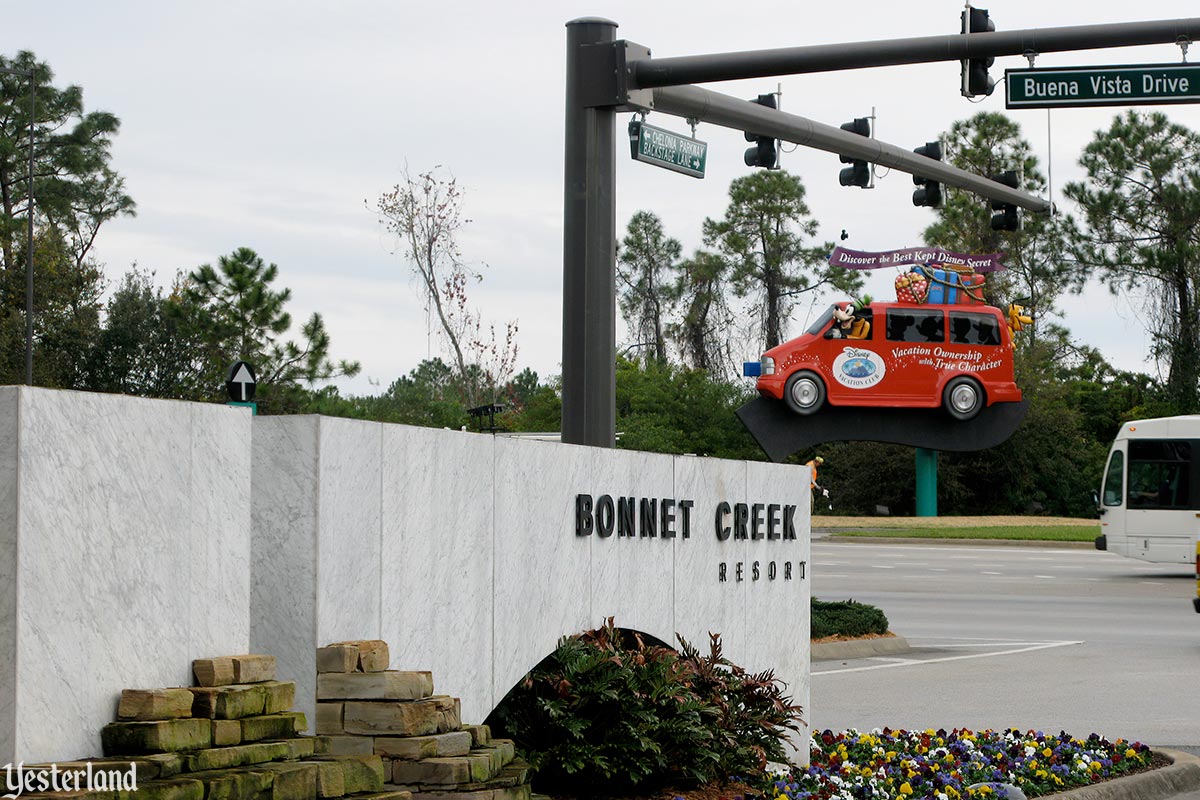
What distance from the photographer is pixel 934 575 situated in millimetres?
31297

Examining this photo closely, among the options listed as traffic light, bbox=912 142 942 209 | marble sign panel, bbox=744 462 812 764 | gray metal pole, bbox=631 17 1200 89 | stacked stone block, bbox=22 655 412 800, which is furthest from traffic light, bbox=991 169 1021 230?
stacked stone block, bbox=22 655 412 800

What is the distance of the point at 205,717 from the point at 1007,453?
52333 millimetres

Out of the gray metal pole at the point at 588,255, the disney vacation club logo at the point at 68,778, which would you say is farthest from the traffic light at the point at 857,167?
the disney vacation club logo at the point at 68,778

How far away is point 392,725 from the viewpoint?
6.00 metres

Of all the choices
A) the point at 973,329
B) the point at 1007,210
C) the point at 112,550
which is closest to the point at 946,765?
the point at 112,550

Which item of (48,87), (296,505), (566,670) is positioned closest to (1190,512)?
(566,670)

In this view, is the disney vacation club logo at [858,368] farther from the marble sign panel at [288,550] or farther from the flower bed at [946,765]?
the marble sign panel at [288,550]

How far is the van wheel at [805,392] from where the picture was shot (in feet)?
100

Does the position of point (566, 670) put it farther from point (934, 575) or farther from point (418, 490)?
point (934, 575)

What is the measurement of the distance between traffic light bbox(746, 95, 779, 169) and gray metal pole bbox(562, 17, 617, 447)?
2907mm

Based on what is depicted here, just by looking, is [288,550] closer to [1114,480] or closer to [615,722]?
[615,722]

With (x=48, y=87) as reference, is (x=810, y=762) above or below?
below

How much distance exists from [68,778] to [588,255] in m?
7.00

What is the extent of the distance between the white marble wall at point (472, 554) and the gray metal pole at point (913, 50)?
3.41 meters
